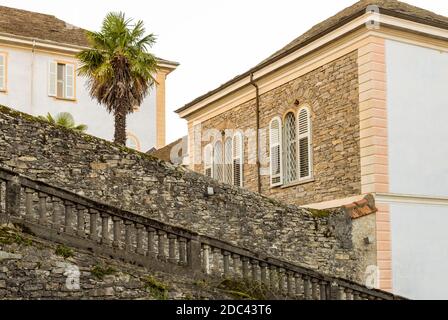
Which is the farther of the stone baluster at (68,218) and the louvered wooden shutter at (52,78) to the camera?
the louvered wooden shutter at (52,78)

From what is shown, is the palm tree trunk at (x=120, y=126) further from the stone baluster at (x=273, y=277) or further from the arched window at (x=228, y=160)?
the stone baluster at (x=273, y=277)

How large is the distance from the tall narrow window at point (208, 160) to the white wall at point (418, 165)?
9.55 meters

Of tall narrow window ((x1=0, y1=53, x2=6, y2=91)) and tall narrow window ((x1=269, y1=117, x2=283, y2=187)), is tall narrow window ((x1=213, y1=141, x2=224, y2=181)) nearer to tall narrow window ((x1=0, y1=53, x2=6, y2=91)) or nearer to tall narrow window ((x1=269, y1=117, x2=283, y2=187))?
tall narrow window ((x1=269, y1=117, x2=283, y2=187))

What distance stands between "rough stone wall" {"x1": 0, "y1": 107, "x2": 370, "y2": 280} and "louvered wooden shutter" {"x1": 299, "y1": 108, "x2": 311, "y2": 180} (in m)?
3.00

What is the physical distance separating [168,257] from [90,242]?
128 centimetres

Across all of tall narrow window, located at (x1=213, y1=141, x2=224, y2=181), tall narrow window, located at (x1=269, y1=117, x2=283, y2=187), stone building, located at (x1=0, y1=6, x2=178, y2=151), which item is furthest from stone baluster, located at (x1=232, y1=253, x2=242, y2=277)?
stone building, located at (x1=0, y1=6, x2=178, y2=151)

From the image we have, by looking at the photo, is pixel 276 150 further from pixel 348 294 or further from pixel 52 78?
pixel 52 78

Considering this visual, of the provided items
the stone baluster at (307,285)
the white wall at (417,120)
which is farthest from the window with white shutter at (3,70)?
the stone baluster at (307,285)

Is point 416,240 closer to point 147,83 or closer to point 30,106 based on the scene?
point 147,83

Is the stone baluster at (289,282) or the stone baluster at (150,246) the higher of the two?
the stone baluster at (150,246)

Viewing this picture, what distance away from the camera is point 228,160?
1033 inches

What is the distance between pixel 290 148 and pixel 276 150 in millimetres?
602

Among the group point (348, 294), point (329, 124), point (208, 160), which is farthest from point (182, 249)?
point (208, 160)

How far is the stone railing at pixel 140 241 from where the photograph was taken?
11.4m
